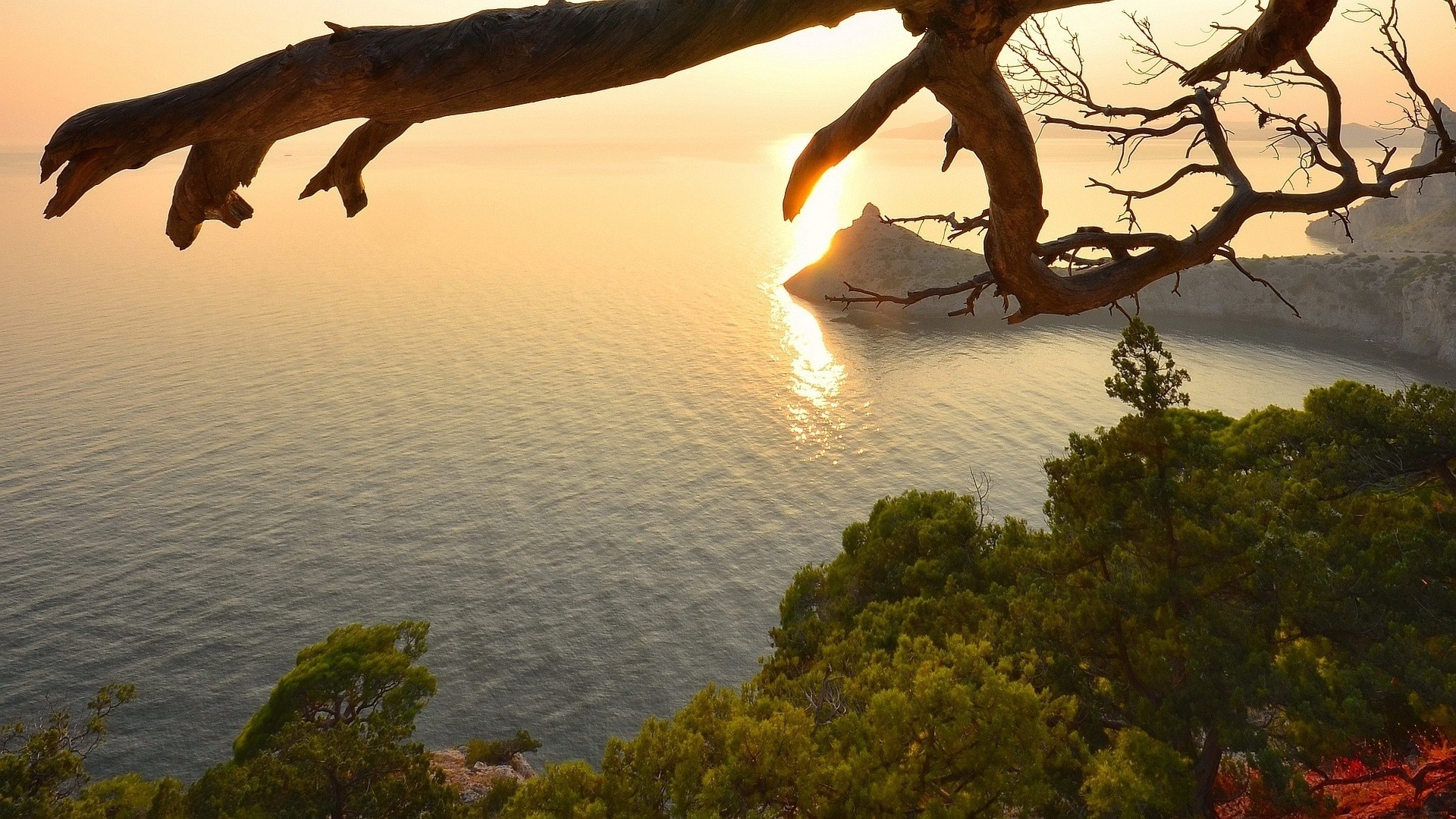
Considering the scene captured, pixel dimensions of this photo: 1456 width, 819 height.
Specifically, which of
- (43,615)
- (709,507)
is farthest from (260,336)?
(709,507)

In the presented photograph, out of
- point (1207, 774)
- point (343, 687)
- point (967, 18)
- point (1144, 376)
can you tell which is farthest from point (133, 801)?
point (967, 18)

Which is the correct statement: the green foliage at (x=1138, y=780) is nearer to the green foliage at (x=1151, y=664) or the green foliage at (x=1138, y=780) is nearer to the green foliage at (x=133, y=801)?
the green foliage at (x=1151, y=664)

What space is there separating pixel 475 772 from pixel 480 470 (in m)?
32.5

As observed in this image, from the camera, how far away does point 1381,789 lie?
1531 cm

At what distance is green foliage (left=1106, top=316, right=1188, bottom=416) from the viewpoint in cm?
1420

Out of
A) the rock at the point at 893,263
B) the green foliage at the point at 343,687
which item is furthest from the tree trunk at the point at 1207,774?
the rock at the point at 893,263

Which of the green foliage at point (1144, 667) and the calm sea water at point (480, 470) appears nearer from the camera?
the green foliage at point (1144, 667)

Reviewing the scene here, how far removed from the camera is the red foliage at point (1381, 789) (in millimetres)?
13414

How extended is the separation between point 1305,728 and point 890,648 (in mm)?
8987

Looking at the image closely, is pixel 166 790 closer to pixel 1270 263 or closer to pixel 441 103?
pixel 441 103

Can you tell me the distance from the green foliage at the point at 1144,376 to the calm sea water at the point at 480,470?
3135 cm

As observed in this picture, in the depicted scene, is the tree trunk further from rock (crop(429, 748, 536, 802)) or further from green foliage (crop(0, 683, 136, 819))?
rock (crop(429, 748, 536, 802))

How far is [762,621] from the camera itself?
46438 mm

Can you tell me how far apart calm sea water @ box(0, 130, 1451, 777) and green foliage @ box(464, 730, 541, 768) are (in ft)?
5.10
